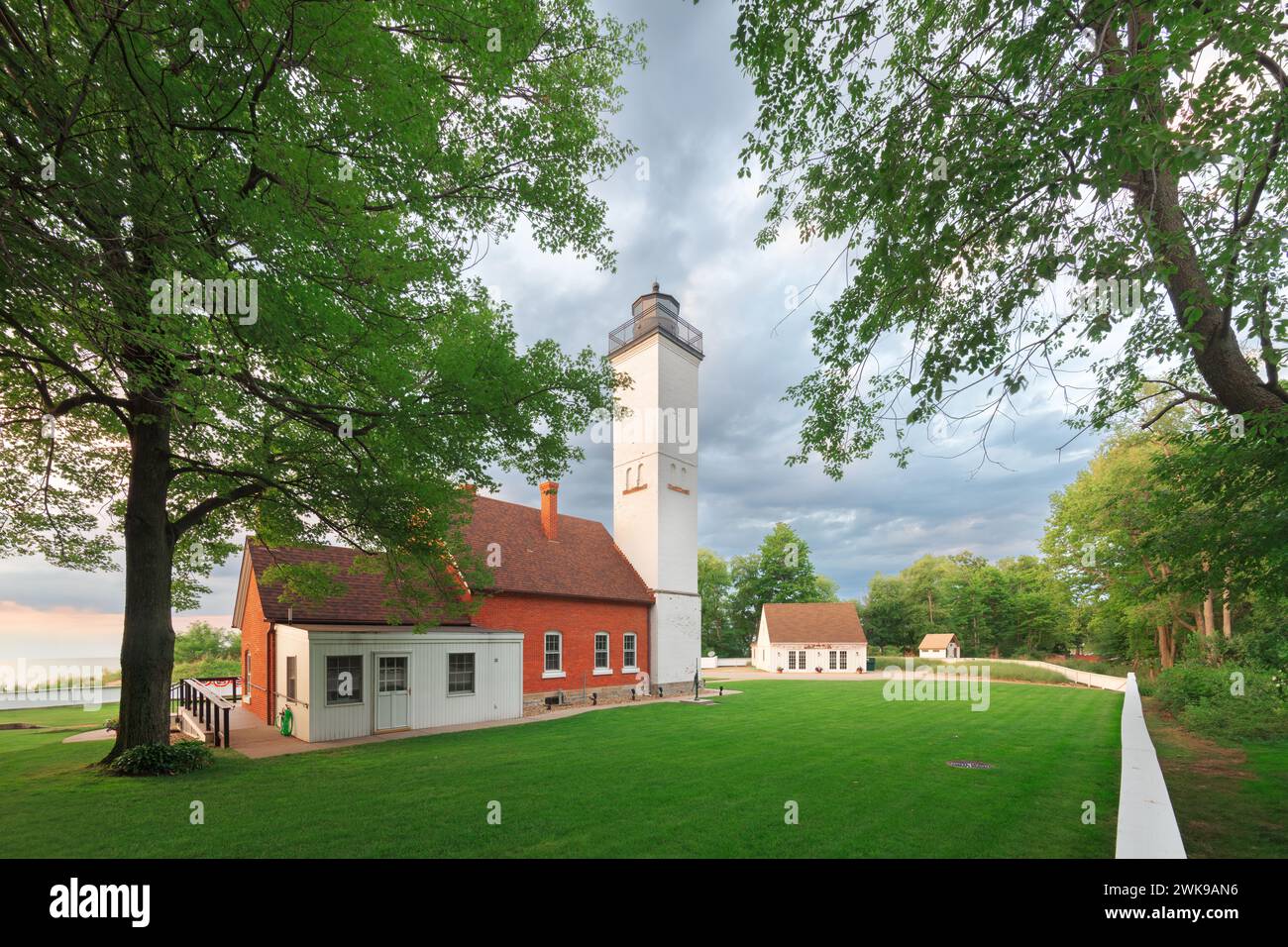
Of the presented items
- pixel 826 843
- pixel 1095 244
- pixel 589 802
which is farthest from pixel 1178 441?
pixel 589 802

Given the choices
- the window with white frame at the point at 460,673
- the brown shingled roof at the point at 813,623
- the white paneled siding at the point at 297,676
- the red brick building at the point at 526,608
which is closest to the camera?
the white paneled siding at the point at 297,676

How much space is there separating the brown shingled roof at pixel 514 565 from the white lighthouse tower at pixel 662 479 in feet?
4.33

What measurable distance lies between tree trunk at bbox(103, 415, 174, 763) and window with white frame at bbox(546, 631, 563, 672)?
11807mm

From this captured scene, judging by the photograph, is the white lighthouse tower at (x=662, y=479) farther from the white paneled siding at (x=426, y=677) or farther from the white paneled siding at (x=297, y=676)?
the white paneled siding at (x=297, y=676)

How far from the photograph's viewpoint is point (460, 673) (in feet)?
54.5

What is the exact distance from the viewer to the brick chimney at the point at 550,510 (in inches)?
950

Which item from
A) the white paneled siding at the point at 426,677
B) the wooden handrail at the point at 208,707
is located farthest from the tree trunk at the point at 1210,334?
the wooden handrail at the point at 208,707

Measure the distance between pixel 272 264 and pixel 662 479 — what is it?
19238 millimetres

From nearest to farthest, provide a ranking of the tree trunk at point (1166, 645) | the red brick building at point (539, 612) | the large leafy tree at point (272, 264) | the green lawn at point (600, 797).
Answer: the large leafy tree at point (272, 264) < the green lawn at point (600, 797) < the red brick building at point (539, 612) < the tree trunk at point (1166, 645)

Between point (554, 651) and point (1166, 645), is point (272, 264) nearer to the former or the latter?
point (554, 651)

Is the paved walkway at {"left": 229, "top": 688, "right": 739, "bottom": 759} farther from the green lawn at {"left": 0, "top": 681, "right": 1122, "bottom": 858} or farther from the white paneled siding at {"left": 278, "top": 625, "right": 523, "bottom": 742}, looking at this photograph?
the green lawn at {"left": 0, "top": 681, "right": 1122, "bottom": 858}

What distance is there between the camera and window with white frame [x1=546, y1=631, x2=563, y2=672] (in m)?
20.8

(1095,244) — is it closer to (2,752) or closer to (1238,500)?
(1238,500)
